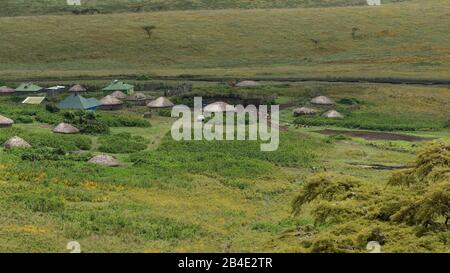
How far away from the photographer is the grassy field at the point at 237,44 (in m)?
99.4

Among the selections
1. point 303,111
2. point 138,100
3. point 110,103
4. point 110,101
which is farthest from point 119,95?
point 303,111

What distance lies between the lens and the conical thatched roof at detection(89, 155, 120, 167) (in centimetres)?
4419

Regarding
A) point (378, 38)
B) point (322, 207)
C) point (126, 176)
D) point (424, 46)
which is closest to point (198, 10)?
point (378, 38)

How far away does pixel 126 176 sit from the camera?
4131cm

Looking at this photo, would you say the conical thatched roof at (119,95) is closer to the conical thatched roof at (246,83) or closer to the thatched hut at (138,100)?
the thatched hut at (138,100)

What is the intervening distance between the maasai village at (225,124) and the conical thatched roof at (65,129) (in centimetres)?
12

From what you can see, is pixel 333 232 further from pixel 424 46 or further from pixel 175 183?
pixel 424 46

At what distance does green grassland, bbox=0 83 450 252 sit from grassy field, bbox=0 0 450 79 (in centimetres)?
3345

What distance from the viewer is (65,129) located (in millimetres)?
55062

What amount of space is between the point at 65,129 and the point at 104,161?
11.9m

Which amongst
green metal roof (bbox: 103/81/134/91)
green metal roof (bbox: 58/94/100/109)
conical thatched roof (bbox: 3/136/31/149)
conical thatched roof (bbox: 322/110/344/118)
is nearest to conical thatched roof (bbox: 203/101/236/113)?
conical thatched roof (bbox: 322/110/344/118)

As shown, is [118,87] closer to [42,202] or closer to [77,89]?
[77,89]

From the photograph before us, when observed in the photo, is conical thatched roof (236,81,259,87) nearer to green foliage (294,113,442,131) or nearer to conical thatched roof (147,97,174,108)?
conical thatched roof (147,97,174,108)

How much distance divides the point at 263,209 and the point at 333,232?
40.6ft
